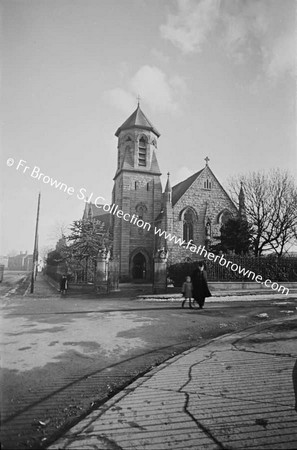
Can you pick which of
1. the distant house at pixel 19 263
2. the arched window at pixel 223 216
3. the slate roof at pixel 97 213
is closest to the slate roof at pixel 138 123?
the arched window at pixel 223 216

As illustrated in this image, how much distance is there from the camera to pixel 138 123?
33.5 meters

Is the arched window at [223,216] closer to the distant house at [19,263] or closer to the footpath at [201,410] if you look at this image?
the footpath at [201,410]

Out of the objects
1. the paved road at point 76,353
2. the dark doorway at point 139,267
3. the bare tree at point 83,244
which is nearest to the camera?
the paved road at point 76,353

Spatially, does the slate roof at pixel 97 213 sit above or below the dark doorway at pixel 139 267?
above

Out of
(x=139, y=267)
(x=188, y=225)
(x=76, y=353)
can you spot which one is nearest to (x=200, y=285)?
(x=76, y=353)

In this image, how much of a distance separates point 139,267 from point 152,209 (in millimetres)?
6367

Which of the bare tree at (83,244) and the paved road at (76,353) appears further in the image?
the bare tree at (83,244)

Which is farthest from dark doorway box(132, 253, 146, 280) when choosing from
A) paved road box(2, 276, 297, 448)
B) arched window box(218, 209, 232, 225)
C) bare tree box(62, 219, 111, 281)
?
paved road box(2, 276, 297, 448)

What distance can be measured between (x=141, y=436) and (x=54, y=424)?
2.96 feet

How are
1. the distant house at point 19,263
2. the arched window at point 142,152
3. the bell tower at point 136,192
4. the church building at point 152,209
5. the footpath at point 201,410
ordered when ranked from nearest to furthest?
the footpath at point 201,410, the church building at point 152,209, the bell tower at point 136,192, the arched window at point 142,152, the distant house at point 19,263

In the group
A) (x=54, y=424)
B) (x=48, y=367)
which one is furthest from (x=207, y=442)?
(x=48, y=367)

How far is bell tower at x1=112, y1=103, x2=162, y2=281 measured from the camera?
100.0 ft

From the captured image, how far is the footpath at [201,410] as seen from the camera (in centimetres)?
256

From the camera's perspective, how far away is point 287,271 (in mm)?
20328
